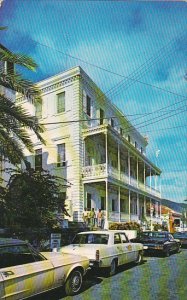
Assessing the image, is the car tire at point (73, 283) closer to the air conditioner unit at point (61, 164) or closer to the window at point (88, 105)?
the air conditioner unit at point (61, 164)

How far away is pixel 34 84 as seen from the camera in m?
9.53

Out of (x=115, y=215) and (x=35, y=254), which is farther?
Answer: (x=115, y=215)

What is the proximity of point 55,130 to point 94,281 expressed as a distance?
50.8 ft

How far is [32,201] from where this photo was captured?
13.8 meters

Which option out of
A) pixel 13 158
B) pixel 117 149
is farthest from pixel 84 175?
pixel 13 158

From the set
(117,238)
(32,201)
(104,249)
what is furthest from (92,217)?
(104,249)

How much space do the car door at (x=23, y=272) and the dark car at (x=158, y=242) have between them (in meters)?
8.48

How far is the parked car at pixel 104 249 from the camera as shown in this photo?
9.78 meters

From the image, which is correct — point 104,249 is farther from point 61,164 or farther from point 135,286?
point 61,164

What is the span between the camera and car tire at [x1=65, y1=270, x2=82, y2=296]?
7.48 m

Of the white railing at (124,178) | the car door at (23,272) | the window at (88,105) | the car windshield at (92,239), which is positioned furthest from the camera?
the white railing at (124,178)

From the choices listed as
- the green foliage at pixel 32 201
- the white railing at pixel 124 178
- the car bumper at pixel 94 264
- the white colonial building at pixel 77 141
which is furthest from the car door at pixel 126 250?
the white railing at pixel 124 178

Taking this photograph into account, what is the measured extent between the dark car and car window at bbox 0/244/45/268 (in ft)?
28.0

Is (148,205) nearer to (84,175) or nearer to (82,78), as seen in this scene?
(84,175)
